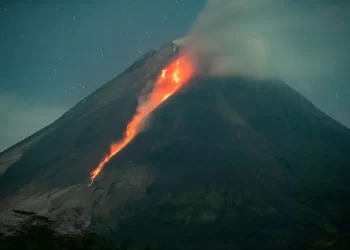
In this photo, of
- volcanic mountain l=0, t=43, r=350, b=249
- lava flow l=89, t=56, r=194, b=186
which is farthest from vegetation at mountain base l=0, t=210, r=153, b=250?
lava flow l=89, t=56, r=194, b=186

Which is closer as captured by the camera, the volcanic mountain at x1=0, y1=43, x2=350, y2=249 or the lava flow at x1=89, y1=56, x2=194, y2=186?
the volcanic mountain at x1=0, y1=43, x2=350, y2=249

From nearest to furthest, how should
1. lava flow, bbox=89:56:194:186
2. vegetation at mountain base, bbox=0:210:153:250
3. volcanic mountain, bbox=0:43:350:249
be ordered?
vegetation at mountain base, bbox=0:210:153:250 < volcanic mountain, bbox=0:43:350:249 < lava flow, bbox=89:56:194:186

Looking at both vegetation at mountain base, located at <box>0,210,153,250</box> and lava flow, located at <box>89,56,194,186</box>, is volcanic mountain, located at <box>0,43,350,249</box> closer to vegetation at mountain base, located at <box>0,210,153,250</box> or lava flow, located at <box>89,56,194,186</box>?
lava flow, located at <box>89,56,194,186</box>

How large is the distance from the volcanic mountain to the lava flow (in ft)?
6.64

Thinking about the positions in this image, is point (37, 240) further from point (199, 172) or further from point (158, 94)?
point (158, 94)

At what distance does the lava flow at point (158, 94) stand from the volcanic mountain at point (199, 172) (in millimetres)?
2023

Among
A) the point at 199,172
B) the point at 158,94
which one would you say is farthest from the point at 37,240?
the point at 158,94

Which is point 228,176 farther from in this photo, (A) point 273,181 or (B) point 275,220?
(B) point 275,220

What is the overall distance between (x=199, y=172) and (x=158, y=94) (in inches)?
1524

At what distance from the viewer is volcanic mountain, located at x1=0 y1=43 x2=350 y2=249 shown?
52812 mm

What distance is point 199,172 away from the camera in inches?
2793

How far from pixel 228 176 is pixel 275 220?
15.7 metres

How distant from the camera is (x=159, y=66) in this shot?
121062 millimetres

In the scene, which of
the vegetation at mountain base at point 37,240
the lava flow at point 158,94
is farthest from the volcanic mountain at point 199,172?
the vegetation at mountain base at point 37,240
